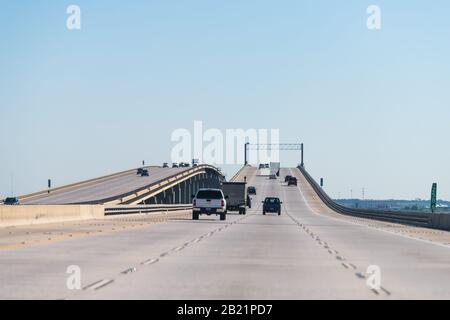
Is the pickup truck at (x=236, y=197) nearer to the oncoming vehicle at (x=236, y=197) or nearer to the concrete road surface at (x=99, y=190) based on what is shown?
the oncoming vehicle at (x=236, y=197)

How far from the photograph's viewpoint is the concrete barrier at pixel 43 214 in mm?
43628

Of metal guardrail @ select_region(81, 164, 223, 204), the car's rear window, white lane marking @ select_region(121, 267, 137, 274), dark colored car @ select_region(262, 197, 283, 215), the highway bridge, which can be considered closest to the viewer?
the highway bridge

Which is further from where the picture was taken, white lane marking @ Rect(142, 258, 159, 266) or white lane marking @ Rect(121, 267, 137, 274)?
white lane marking @ Rect(142, 258, 159, 266)

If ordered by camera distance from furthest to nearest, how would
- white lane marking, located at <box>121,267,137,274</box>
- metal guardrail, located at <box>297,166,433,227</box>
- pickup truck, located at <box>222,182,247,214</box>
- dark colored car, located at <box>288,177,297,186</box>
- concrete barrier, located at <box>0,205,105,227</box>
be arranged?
dark colored car, located at <box>288,177,297,186</box>
pickup truck, located at <box>222,182,247,214</box>
metal guardrail, located at <box>297,166,433,227</box>
concrete barrier, located at <box>0,205,105,227</box>
white lane marking, located at <box>121,267,137,274</box>

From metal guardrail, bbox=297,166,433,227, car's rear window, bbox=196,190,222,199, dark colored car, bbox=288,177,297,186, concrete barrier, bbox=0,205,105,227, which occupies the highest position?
dark colored car, bbox=288,177,297,186

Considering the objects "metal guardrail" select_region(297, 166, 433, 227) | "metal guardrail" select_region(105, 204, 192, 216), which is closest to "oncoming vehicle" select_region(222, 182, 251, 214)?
"metal guardrail" select_region(105, 204, 192, 216)

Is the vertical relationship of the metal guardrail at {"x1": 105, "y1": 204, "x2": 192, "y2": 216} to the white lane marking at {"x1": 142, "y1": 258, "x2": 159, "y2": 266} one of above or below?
above

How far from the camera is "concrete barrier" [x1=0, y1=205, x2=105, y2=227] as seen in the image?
4363 cm

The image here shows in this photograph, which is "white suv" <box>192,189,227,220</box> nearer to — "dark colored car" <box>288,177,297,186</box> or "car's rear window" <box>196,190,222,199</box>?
"car's rear window" <box>196,190,222,199</box>

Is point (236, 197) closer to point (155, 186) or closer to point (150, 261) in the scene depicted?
point (155, 186)

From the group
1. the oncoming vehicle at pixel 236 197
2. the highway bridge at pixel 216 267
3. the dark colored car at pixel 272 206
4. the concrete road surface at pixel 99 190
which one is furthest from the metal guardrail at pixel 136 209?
the highway bridge at pixel 216 267


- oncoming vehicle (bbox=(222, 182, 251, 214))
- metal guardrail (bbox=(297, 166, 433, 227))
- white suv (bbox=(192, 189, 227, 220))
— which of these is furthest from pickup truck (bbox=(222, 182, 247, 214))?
white suv (bbox=(192, 189, 227, 220))

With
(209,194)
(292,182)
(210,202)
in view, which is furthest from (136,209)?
(292,182)
